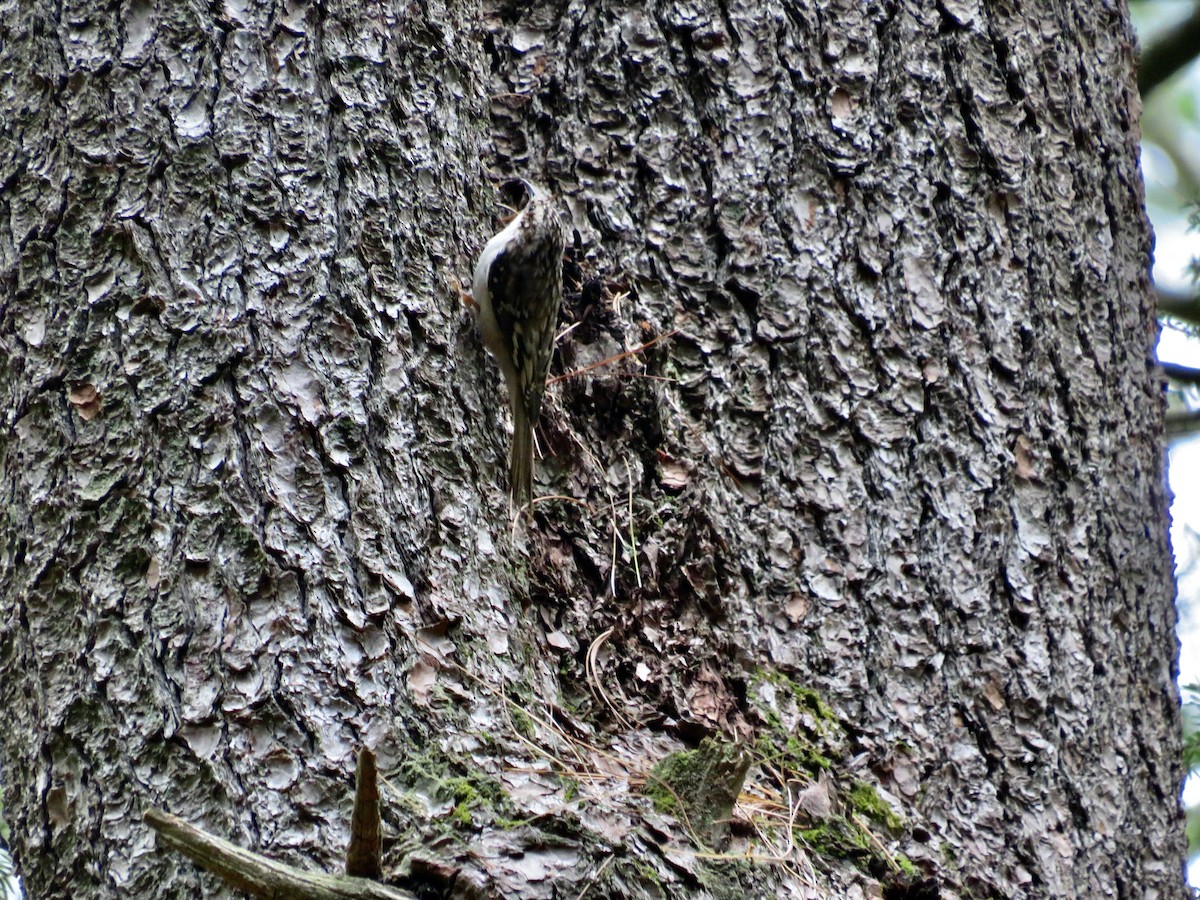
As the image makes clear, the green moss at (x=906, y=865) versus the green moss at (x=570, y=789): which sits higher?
the green moss at (x=906, y=865)

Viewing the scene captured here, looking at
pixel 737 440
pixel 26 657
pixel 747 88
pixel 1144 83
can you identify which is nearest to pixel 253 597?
pixel 26 657

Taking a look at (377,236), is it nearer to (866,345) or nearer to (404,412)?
(404,412)

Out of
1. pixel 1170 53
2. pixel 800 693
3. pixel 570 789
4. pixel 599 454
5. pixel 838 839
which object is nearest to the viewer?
pixel 570 789

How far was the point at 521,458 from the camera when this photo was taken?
7.45ft

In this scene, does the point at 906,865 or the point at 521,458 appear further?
the point at 521,458

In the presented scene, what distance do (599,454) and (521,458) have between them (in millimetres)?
195

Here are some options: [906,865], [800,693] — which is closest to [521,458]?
[800,693]

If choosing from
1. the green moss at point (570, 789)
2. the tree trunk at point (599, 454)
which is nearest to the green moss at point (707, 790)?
the tree trunk at point (599, 454)

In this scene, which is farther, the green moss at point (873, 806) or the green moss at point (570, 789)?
the green moss at point (873, 806)

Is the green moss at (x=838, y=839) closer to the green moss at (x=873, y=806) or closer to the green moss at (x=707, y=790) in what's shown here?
the green moss at (x=873, y=806)

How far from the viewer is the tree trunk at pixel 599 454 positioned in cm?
177

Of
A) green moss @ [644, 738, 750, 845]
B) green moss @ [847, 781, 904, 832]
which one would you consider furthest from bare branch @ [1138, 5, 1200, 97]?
green moss @ [644, 738, 750, 845]

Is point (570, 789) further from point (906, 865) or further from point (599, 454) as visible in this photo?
point (599, 454)

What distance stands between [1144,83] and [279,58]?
2.98 m
